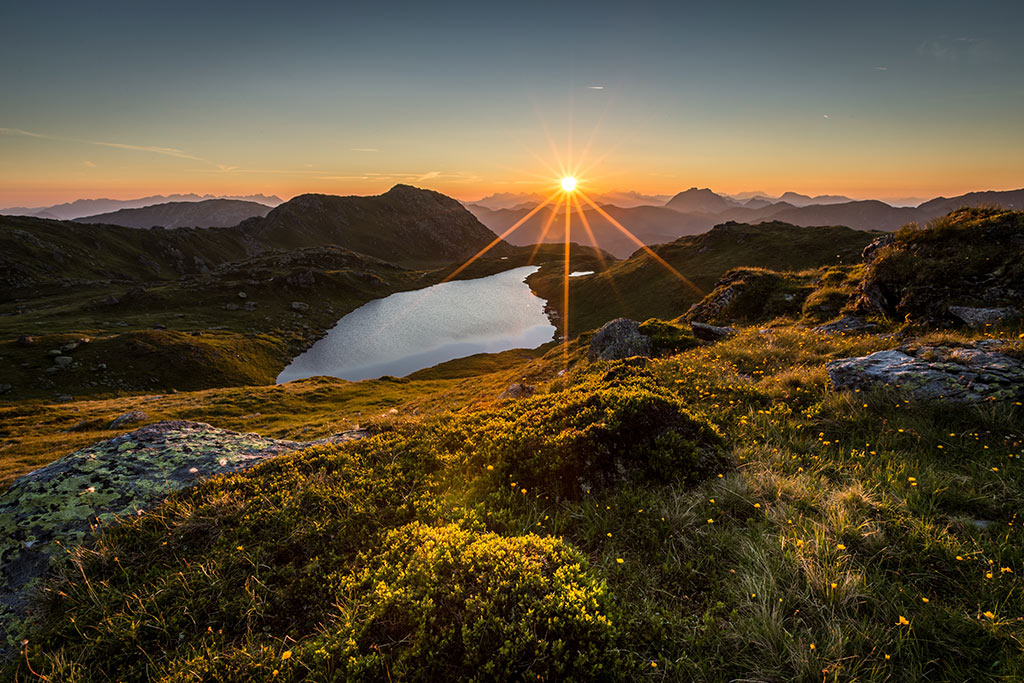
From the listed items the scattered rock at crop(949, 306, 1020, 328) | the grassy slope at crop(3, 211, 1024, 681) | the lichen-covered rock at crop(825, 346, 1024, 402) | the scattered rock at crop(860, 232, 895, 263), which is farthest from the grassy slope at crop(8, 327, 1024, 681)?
the scattered rock at crop(860, 232, 895, 263)

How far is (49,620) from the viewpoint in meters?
5.23

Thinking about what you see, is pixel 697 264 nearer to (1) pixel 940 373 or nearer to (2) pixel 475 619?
(1) pixel 940 373

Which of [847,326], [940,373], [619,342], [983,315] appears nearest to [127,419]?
[619,342]

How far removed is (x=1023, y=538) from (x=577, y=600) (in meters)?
6.27

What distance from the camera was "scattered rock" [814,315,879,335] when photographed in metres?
16.8

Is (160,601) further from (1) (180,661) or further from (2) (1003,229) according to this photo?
(2) (1003,229)

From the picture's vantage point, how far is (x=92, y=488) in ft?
24.4

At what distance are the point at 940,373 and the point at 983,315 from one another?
7.41 meters

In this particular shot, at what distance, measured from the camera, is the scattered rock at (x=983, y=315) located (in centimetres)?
1228

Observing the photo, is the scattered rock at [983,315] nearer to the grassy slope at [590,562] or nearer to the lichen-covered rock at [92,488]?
the grassy slope at [590,562]

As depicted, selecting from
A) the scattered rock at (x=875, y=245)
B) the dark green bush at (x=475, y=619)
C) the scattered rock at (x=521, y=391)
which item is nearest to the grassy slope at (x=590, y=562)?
the dark green bush at (x=475, y=619)

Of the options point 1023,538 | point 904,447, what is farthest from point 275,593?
point 904,447

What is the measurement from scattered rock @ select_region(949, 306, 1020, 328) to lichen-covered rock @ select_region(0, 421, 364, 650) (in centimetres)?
2278

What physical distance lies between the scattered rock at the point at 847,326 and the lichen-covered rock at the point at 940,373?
685 cm
